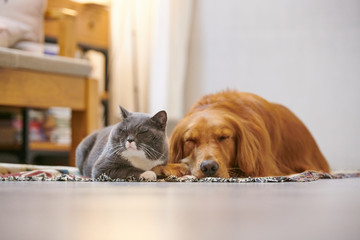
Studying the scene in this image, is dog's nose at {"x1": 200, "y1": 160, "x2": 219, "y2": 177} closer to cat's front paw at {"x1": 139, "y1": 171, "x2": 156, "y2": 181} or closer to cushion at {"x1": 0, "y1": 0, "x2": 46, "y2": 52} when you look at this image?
cat's front paw at {"x1": 139, "y1": 171, "x2": 156, "y2": 181}

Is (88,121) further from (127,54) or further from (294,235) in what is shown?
(294,235)

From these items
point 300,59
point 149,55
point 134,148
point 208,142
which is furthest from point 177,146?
point 149,55

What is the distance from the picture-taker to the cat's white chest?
57.1 inches

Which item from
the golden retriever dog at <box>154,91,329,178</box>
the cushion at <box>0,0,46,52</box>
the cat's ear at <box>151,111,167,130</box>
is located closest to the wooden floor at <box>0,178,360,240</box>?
the cat's ear at <box>151,111,167,130</box>

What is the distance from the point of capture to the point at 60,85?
2.64 m

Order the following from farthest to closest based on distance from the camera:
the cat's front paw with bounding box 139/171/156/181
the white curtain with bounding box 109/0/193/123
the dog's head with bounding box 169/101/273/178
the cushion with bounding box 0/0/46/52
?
the white curtain with bounding box 109/0/193/123, the cushion with bounding box 0/0/46/52, the dog's head with bounding box 169/101/273/178, the cat's front paw with bounding box 139/171/156/181

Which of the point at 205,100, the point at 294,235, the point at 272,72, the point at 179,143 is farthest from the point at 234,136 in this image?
the point at 272,72

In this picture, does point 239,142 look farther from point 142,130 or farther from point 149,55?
point 149,55

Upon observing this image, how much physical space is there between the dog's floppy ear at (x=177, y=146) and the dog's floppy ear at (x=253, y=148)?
22cm

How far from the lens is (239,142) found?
5.71 feet

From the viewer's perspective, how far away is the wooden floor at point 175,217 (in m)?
0.50

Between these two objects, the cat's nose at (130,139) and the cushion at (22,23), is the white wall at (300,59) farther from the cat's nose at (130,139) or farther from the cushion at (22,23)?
the cat's nose at (130,139)

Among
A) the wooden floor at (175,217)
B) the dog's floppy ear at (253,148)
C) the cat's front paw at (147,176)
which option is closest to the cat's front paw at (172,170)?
the cat's front paw at (147,176)

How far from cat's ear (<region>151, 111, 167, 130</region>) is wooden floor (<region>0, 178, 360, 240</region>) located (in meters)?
0.62
